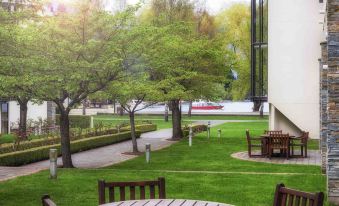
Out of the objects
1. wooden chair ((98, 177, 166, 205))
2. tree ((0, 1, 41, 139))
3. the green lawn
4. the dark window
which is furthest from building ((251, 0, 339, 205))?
wooden chair ((98, 177, 166, 205))

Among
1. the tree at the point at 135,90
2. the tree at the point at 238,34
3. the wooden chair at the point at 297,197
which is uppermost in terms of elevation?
the tree at the point at 238,34

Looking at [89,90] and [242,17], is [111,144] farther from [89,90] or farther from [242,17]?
[242,17]

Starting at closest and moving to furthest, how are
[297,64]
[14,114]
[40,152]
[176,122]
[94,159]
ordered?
[40,152] → [94,159] → [297,64] → [176,122] → [14,114]

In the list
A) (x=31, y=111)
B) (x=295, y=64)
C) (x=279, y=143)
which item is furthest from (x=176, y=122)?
(x=279, y=143)

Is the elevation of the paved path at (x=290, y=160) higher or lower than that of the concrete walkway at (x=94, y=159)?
higher

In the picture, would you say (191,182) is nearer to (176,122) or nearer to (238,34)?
(176,122)

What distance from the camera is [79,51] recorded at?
17.7m

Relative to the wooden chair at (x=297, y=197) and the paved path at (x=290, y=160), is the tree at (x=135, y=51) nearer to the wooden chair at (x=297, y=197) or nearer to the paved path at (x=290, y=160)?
the paved path at (x=290, y=160)

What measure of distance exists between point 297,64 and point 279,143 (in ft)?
42.0

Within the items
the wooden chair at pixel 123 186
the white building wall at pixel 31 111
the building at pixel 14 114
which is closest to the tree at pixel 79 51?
the wooden chair at pixel 123 186

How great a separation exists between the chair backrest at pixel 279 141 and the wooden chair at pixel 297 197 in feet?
50.1

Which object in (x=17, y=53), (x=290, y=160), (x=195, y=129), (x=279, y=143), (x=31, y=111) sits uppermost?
(x=17, y=53)

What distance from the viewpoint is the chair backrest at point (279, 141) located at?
21562 mm

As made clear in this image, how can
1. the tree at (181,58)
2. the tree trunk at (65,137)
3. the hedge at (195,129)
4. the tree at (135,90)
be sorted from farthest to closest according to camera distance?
1. the hedge at (195,129)
2. the tree at (181,58)
3. the tree at (135,90)
4. the tree trunk at (65,137)
